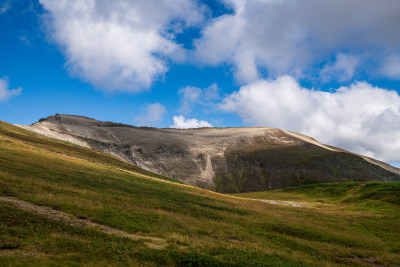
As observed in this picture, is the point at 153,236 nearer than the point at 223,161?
Yes

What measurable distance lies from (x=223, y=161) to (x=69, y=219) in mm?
164013

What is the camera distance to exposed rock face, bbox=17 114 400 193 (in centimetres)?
15612

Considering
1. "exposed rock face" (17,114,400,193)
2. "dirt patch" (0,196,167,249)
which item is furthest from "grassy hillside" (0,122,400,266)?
"exposed rock face" (17,114,400,193)

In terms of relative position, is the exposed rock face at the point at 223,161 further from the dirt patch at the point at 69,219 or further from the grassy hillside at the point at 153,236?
the dirt patch at the point at 69,219

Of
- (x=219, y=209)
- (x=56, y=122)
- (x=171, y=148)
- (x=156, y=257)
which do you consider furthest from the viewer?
(x=171, y=148)

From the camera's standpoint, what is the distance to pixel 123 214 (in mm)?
21625

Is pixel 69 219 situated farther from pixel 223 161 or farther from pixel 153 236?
pixel 223 161

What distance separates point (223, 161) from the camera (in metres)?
179

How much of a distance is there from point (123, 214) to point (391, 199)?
51.4 m

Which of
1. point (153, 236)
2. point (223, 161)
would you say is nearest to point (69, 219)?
point (153, 236)

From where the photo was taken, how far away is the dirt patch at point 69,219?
1697 cm

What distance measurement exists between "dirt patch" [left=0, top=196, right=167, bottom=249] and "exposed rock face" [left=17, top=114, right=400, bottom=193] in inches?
5233

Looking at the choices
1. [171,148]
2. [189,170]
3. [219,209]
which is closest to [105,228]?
[219,209]

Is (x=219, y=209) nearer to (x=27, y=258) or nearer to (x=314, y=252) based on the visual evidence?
(x=314, y=252)
